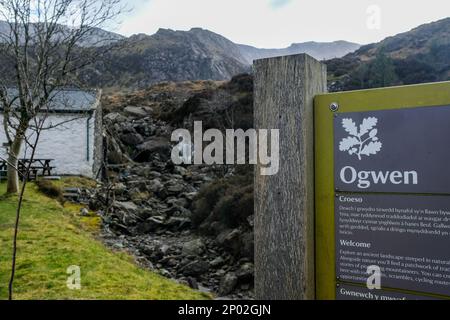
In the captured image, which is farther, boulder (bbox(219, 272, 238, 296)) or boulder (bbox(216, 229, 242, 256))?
boulder (bbox(216, 229, 242, 256))

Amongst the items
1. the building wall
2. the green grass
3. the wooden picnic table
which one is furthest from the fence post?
the building wall

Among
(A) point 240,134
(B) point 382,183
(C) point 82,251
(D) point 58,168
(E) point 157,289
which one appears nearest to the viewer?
(B) point 382,183

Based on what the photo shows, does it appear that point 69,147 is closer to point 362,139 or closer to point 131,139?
point 131,139

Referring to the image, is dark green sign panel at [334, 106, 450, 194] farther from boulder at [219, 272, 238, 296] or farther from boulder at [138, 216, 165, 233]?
boulder at [138, 216, 165, 233]

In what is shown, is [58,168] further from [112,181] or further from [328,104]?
[328,104]

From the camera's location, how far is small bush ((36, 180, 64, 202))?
1576 cm

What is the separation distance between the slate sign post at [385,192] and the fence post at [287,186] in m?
0.09

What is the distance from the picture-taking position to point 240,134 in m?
27.1

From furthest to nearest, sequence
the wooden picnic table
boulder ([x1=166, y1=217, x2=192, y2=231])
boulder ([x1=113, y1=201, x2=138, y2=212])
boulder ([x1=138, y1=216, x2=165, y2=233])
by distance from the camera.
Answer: the wooden picnic table < boulder ([x1=113, y1=201, x2=138, y2=212]) < boulder ([x1=166, y1=217, x2=192, y2=231]) < boulder ([x1=138, y1=216, x2=165, y2=233])

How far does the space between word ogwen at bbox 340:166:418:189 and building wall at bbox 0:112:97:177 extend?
20452 mm

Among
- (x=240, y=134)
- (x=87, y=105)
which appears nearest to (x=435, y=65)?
(x=240, y=134)

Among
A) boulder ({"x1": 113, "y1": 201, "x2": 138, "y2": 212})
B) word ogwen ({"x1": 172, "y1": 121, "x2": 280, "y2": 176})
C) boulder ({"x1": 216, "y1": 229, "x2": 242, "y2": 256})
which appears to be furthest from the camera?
word ogwen ({"x1": 172, "y1": 121, "x2": 280, "y2": 176})
